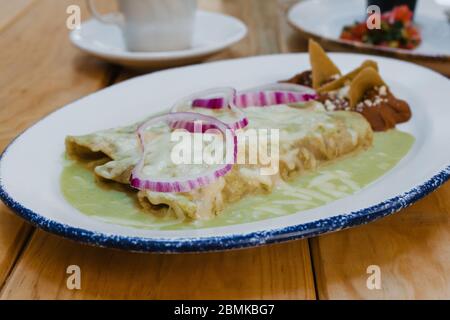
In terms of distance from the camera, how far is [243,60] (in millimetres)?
1797

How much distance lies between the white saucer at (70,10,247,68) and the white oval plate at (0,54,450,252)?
0.23 meters

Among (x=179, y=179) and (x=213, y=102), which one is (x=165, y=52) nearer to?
(x=213, y=102)

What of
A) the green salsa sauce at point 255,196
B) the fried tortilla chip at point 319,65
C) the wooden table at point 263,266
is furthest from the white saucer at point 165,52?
the wooden table at point 263,266

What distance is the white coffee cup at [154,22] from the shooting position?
6.63 feet

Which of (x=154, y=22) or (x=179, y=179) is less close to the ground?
Answer: (x=179, y=179)

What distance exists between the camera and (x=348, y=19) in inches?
96.1

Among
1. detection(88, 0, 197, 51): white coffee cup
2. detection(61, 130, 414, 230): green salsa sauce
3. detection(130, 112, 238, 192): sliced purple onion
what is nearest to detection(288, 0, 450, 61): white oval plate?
detection(88, 0, 197, 51): white coffee cup

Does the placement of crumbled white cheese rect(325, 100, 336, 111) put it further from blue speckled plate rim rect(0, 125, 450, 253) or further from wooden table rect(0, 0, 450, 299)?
blue speckled plate rim rect(0, 125, 450, 253)

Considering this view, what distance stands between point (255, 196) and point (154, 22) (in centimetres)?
107

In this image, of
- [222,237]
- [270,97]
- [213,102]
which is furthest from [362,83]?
[222,237]

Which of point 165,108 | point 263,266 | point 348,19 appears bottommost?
point 348,19

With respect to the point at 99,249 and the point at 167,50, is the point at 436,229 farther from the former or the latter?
the point at 167,50

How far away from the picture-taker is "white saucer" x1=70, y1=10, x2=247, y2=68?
6.39 feet
